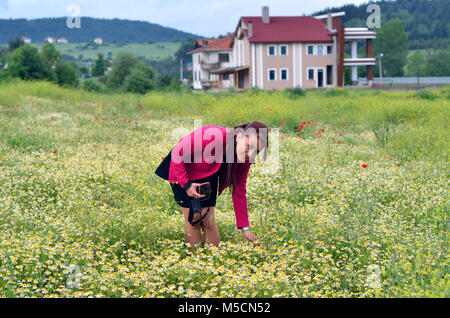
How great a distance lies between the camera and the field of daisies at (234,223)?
4125 mm

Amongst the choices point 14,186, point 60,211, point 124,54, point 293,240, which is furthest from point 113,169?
point 124,54

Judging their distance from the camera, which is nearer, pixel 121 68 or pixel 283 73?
pixel 283 73

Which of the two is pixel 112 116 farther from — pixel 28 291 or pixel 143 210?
pixel 28 291

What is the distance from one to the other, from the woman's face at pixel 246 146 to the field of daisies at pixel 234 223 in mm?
1030

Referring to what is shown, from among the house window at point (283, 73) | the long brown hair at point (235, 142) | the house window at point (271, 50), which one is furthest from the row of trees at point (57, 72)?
the long brown hair at point (235, 142)

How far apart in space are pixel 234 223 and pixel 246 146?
1.92m

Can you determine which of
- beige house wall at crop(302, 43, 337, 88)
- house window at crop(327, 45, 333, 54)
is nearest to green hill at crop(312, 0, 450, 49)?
house window at crop(327, 45, 333, 54)

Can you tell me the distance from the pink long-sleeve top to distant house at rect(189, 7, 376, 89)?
46125 mm

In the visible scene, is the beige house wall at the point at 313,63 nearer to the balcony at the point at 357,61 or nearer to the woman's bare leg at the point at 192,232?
the balcony at the point at 357,61

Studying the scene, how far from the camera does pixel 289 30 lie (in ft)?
169

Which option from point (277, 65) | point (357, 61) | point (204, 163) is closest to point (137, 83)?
point (277, 65)

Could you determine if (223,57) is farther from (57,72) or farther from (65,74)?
(57,72)

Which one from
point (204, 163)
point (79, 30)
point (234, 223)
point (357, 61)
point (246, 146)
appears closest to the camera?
point (246, 146)

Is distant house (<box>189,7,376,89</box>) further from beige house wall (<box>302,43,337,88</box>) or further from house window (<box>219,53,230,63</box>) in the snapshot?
house window (<box>219,53,230,63</box>)
